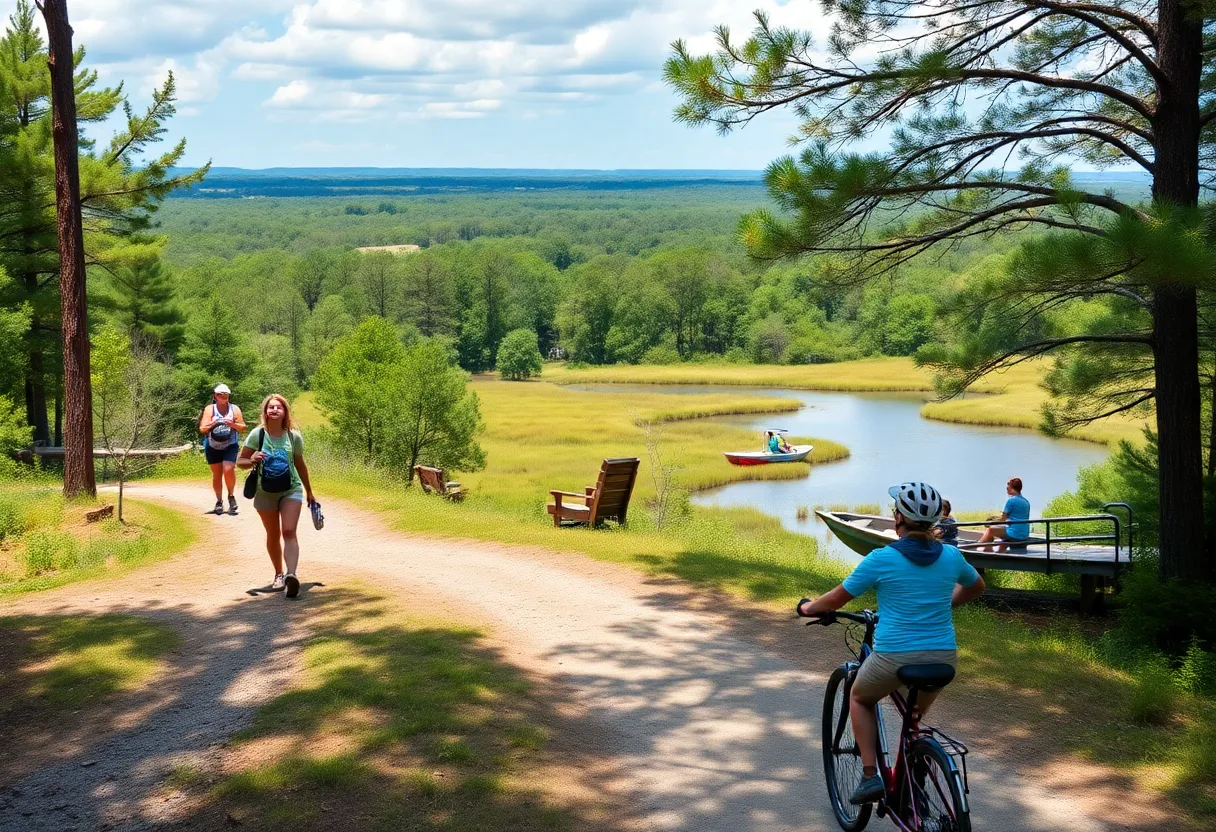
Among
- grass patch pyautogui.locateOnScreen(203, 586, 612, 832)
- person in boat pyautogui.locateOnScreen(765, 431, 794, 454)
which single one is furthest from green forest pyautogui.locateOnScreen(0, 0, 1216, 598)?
person in boat pyautogui.locateOnScreen(765, 431, 794, 454)

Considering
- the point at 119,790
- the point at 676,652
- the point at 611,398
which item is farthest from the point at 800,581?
the point at 611,398

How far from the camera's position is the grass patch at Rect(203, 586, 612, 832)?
4.89 meters

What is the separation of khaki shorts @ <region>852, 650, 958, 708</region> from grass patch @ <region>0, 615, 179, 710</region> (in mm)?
4566

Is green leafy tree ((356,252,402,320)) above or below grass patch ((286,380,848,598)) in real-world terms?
above

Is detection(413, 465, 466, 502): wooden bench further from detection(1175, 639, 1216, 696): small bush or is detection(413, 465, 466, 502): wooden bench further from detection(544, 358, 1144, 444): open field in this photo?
detection(544, 358, 1144, 444): open field

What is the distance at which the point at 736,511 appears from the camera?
31.4 meters

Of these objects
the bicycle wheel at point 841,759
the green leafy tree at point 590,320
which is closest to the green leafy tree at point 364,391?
the bicycle wheel at point 841,759

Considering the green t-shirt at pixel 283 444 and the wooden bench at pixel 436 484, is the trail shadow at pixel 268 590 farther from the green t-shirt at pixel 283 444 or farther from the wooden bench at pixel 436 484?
the wooden bench at pixel 436 484

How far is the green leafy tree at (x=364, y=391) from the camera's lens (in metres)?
34.0

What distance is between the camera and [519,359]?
103 metres

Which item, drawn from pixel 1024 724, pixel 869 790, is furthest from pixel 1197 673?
pixel 869 790

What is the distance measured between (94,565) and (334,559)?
2.32 meters

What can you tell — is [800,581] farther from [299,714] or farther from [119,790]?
[119,790]

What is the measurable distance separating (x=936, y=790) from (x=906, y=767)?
0.21 m
